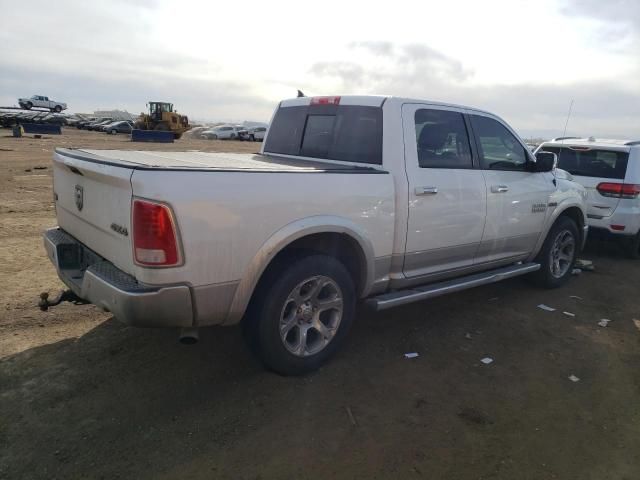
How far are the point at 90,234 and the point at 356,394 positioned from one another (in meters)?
2.09

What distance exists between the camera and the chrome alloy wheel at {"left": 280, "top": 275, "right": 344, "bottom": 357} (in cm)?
342

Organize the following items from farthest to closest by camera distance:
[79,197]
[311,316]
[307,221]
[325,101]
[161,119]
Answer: [161,119] < [325,101] < [311,316] < [79,197] < [307,221]

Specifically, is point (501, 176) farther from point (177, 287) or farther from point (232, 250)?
point (177, 287)

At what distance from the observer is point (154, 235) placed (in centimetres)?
267

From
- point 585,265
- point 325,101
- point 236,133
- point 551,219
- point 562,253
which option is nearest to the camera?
point 325,101

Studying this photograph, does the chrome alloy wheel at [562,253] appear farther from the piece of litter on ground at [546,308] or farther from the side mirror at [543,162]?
the side mirror at [543,162]

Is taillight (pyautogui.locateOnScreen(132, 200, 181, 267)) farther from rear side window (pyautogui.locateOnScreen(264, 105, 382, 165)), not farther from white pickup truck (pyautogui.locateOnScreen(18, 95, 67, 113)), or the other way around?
white pickup truck (pyautogui.locateOnScreen(18, 95, 67, 113))

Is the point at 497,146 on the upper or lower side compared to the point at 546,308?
upper

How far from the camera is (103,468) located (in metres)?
2.55

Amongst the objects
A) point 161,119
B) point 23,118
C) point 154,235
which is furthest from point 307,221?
point 23,118

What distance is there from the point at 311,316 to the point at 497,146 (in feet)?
8.59

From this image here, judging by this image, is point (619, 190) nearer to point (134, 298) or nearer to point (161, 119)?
point (134, 298)

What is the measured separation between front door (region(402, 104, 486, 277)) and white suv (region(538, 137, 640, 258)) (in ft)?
11.6

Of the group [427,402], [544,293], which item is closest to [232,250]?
[427,402]
